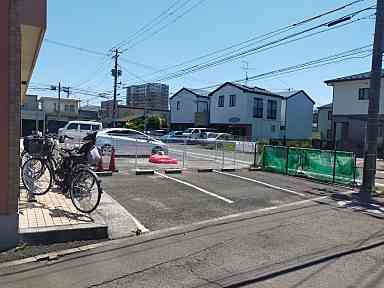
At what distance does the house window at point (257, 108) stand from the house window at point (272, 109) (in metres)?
1.46

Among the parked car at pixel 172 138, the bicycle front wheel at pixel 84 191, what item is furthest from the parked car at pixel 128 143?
the bicycle front wheel at pixel 84 191

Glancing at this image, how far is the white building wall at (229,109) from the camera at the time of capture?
4781 cm

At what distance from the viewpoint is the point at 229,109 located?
1959 inches

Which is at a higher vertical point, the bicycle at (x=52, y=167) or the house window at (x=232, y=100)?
the house window at (x=232, y=100)

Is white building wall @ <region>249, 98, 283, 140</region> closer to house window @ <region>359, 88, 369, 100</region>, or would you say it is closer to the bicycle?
house window @ <region>359, 88, 369, 100</region>

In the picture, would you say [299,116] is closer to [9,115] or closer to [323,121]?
[323,121]

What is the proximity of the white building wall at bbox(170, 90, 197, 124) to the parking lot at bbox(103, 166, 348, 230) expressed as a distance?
42.7m

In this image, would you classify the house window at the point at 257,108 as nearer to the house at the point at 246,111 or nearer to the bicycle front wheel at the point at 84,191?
the house at the point at 246,111

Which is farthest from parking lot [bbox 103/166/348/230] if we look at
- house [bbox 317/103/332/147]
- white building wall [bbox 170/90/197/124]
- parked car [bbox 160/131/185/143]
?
white building wall [bbox 170/90/197/124]

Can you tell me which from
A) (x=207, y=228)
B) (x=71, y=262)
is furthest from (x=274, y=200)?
(x=71, y=262)

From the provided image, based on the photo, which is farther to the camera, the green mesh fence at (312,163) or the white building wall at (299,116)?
the white building wall at (299,116)

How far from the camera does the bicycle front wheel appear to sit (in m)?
7.45

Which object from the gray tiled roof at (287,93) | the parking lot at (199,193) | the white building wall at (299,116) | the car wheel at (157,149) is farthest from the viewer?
the white building wall at (299,116)

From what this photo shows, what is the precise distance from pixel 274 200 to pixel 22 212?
19.1 feet
